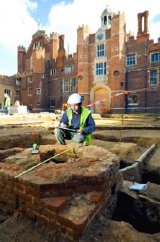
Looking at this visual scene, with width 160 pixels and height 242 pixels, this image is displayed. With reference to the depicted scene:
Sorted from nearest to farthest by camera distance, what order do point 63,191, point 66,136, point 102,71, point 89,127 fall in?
1. point 63,191
2. point 89,127
3. point 66,136
4. point 102,71

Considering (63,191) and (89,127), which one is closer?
(63,191)

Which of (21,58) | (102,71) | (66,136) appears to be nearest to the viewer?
(66,136)

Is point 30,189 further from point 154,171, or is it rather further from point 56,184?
point 154,171

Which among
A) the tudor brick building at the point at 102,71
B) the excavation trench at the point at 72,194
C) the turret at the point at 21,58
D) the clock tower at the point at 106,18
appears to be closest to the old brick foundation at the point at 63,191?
the excavation trench at the point at 72,194

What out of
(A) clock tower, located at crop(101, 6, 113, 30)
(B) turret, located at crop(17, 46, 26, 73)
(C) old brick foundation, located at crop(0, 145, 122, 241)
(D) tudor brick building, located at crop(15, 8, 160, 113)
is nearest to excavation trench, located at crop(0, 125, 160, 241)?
(C) old brick foundation, located at crop(0, 145, 122, 241)

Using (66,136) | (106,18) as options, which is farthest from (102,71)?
(66,136)

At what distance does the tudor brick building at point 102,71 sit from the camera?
104 ft

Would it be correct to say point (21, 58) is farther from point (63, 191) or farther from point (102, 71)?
point (63, 191)

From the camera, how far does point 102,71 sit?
1388 inches

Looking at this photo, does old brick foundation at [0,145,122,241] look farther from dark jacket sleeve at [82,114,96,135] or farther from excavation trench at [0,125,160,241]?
dark jacket sleeve at [82,114,96,135]

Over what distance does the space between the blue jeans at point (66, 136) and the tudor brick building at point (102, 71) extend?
20000mm

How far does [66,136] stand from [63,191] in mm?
3025

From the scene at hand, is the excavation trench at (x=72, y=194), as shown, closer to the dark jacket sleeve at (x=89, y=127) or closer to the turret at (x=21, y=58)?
the dark jacket sleeve at (x=89, y=127)

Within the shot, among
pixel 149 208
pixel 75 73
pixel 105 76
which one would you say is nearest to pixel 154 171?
pixel 149 208
